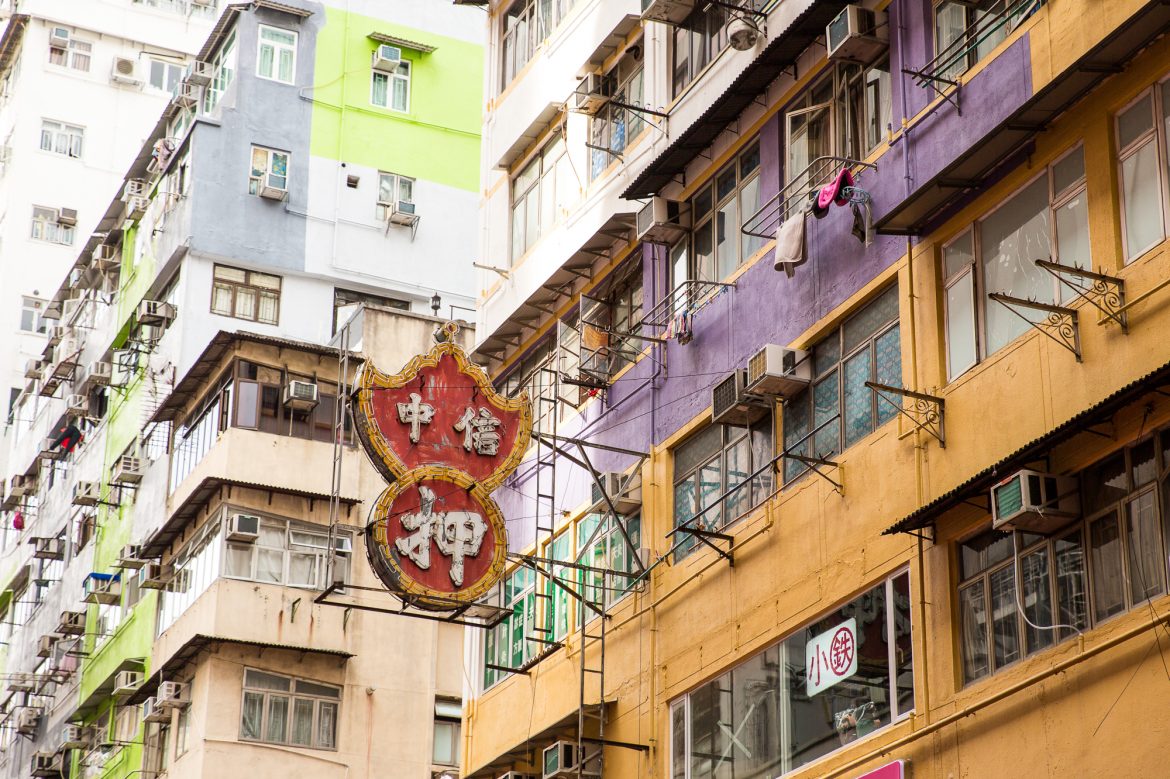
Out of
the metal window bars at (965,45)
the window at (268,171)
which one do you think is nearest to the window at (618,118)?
the metal window bars at (965,45)

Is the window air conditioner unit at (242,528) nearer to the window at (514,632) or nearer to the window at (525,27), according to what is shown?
the window at (514,632)

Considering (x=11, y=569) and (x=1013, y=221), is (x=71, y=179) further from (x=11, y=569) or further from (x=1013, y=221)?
(x=1013, y=221)

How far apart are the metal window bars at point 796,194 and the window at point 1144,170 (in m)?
3.81

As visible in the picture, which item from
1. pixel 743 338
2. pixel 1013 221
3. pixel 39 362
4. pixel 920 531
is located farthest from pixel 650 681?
pixel 39 362

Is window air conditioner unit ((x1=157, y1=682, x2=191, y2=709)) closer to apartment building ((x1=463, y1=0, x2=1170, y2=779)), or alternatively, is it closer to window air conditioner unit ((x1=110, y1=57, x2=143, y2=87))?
apartment building ((x1=463, y1=0, x2=1170, y2=779))

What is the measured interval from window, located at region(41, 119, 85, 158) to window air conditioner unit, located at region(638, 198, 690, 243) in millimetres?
36311

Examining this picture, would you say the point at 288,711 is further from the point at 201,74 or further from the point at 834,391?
the point at 834,391

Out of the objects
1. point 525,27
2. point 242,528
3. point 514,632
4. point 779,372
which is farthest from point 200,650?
point 779,372

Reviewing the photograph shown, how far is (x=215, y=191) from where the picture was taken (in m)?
38.3

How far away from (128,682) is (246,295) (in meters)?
8.23

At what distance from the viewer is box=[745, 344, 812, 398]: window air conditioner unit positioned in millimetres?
19359

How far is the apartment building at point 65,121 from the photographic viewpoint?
178 feet

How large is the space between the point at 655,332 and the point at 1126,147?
879 centimetres

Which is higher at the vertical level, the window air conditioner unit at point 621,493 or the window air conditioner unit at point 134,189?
the window air conditioner unit at point 134,189
